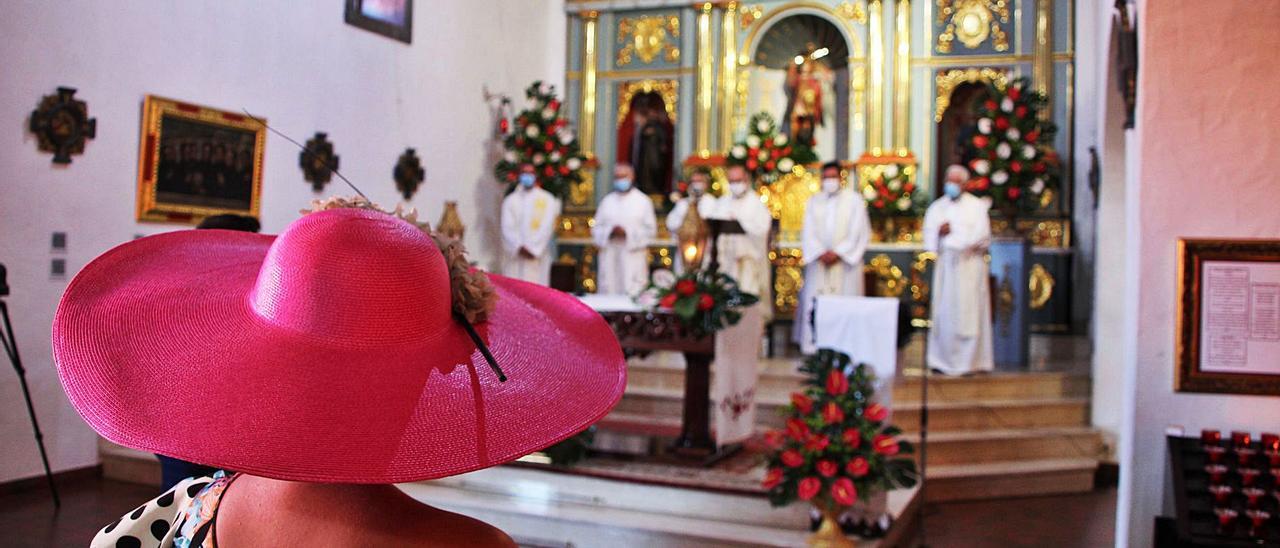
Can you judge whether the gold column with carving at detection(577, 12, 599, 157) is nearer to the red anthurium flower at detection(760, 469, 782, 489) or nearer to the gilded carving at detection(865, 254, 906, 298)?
the gilded carving at detection(865, 254, 906, 298)

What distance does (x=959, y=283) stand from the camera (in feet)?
27.8

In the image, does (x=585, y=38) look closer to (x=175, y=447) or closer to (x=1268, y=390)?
(x=1268, y=390)

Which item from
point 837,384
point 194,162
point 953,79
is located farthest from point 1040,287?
point 194,162

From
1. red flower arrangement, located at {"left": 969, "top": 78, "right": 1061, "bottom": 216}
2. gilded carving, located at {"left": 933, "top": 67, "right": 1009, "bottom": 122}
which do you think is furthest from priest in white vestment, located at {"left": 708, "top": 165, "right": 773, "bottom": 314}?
gilded carving, located at {"left": 933, "top": 67, "right": 1009, "bottom": 122}

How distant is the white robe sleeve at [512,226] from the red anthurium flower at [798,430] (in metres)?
6.17

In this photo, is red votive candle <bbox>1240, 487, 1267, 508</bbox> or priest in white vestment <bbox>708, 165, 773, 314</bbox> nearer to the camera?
red votive candle <bbox>1240, 487, 1267, 508</bbox>

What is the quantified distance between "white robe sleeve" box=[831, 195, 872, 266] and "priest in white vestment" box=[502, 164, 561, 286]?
2987 millimetres

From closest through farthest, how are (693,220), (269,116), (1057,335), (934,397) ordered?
1. (693,220)
2. (934,397)
3. (269,116)
4. (1057,335)

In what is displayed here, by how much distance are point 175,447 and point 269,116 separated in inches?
297

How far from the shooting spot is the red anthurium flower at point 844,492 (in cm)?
415

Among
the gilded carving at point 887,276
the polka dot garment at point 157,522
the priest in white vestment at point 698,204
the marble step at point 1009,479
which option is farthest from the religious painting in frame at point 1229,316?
the gilded carving at point 887,276

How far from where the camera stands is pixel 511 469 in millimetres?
5359

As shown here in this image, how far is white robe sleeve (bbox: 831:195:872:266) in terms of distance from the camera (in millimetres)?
9055

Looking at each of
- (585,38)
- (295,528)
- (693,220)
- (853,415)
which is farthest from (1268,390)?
(585,38)
